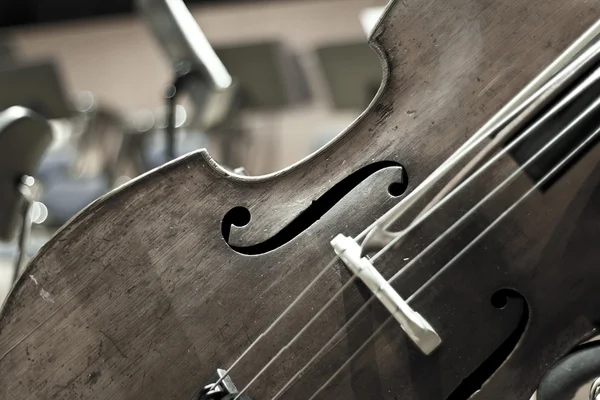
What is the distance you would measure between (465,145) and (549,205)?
0.41 ft

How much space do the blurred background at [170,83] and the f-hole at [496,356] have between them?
3.17 feet

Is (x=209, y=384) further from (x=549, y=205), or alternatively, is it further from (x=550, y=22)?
(x=550, y=22)

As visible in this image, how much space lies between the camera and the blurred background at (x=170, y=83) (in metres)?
2.47

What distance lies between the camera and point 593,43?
2.39 ft

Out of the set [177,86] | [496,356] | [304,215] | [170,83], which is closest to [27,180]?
[177,86]

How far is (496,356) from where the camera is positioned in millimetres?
727

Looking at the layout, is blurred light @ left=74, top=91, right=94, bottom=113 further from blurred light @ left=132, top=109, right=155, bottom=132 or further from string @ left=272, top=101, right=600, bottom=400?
string @ left=272, top=101, right=600, bottom=400

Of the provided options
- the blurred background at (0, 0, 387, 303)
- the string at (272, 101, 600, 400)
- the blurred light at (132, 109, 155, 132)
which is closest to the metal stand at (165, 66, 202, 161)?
the blurred background at (0, 0, 387, 303)

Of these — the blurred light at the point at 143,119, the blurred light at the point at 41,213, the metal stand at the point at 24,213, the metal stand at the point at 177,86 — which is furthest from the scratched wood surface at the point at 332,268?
the blurred light at the point at 143,119

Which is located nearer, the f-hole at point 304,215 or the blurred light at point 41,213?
the f-hole at point 304,215

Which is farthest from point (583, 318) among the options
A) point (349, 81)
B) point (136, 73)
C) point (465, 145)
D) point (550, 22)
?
point (136, 73)

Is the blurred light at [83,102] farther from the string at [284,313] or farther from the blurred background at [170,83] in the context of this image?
the string at [284,313]

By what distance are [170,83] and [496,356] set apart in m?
1.50

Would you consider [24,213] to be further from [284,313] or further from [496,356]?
[496,356]
